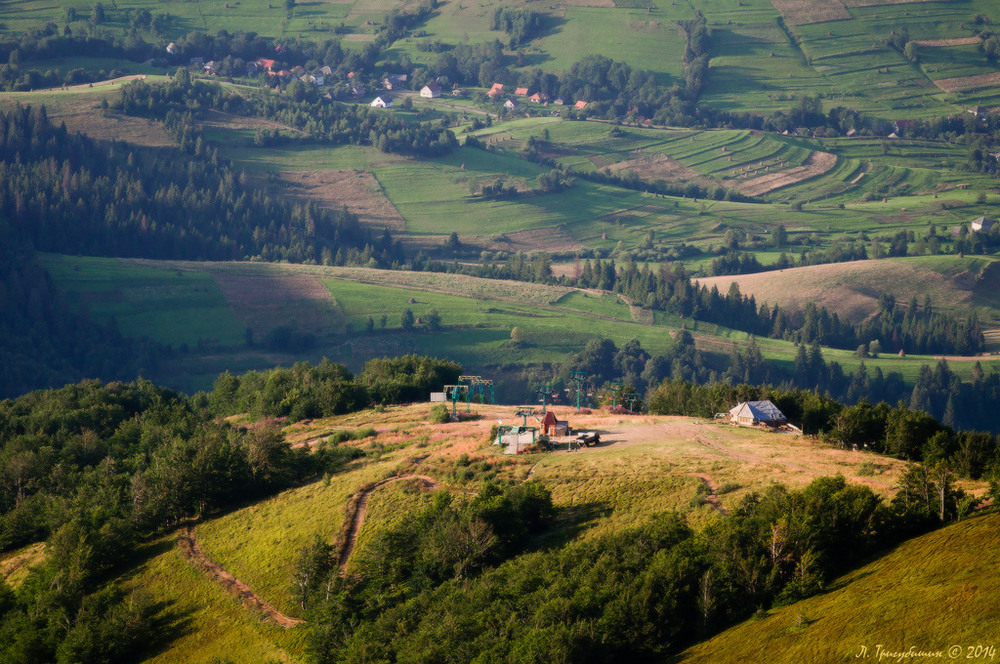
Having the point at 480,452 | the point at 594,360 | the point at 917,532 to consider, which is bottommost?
the point at 594,360

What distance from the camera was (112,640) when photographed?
71.6 metres

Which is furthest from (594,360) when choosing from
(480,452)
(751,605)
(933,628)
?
(933,628)

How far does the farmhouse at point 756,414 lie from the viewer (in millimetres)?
89750

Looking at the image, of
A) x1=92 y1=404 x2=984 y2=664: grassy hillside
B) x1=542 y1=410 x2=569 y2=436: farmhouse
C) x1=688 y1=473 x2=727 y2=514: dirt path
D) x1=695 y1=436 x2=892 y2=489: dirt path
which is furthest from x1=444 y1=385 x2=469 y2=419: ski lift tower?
x1=688 y1=473 x2=727 y2=514: dirt path

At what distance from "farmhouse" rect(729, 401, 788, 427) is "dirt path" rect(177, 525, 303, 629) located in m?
41.1

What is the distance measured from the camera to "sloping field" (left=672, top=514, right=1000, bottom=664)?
43281mm

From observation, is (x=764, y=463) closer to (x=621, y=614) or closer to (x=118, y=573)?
(x=621, y=614)

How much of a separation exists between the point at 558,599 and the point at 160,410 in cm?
8014

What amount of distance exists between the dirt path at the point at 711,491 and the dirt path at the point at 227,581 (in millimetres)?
27991

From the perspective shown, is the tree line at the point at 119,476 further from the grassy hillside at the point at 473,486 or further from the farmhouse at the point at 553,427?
the farmhouse at the point at 553,427

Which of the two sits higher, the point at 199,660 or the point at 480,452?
the point at 480,452

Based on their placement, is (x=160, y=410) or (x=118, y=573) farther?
(x=160, y=410)

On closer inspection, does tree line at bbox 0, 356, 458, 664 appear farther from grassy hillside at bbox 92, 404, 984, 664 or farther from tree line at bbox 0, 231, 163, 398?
tree line at bbox 0, 231, 163, 398

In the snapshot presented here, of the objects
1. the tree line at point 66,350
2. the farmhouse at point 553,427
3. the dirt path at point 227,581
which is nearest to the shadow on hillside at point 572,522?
the farmhouse at point 553,427
